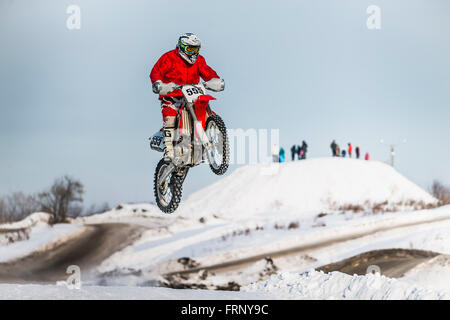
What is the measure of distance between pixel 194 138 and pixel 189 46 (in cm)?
96

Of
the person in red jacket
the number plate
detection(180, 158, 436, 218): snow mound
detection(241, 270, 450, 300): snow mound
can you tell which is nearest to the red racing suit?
the person in red jacket

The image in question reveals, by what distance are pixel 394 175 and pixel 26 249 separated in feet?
135

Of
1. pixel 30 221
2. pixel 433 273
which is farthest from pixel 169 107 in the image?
pixel 30 221

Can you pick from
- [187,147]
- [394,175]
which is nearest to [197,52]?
[187,147]

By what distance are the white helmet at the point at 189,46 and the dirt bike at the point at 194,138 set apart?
0.32 metres

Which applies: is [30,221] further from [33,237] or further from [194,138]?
[194,138]

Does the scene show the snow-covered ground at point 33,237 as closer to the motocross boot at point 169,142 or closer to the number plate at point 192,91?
the motocross boot at point 169,142

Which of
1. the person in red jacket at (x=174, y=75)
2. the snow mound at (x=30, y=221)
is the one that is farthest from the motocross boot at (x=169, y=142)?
the snow mound at (x=30, y=221)

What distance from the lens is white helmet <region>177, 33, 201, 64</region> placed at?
20.2ft

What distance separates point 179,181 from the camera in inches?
251

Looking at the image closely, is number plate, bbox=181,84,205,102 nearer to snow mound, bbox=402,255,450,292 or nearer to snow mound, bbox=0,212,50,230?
snow mound, bbox=402,255,450,292

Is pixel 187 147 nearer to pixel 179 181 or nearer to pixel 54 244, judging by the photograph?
pixel 179 181

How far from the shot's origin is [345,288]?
47.5 feet
